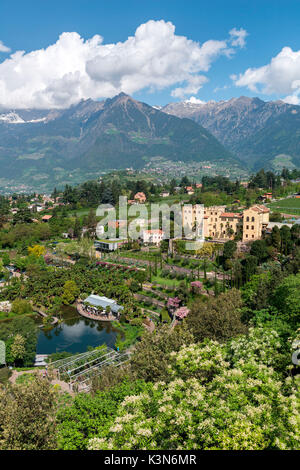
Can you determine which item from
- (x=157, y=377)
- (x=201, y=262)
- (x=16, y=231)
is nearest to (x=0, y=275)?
(x=16, y=231)

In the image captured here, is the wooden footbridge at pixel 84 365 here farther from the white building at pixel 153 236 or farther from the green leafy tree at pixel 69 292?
the white building at pixel 153 236

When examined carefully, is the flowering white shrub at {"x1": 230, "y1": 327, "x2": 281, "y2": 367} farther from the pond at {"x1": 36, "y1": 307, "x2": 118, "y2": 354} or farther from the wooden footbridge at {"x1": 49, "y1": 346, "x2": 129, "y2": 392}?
the pond at {"x1": 36, "y1": 307, "x2": 118, "y2": 354}

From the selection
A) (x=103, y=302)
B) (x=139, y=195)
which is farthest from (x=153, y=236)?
(x=139, y=195)

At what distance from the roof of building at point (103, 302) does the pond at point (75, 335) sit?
4.92 feet

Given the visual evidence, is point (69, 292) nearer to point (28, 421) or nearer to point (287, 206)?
point (28, 421)

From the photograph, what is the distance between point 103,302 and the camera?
29.8m

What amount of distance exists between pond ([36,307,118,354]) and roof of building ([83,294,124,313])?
4.92 feet

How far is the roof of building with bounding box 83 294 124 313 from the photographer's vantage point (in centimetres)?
2914

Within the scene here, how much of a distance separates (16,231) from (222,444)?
5387cm

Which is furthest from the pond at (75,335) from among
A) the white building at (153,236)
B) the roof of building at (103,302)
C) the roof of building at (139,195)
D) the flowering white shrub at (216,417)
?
the roof of building at (139,195)

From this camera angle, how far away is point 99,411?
962 cm

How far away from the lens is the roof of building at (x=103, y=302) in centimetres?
2914

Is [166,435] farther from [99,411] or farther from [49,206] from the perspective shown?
[49,206]

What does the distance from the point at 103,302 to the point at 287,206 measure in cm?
3867
